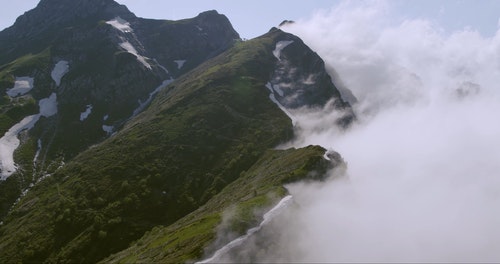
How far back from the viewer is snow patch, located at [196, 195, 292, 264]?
58416 mm

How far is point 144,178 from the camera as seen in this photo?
12094cm

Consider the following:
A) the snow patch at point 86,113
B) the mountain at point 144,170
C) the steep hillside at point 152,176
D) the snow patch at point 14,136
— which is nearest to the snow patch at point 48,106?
the snow patch at point 14,136

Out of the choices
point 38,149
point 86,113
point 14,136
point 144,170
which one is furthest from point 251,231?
point 86,113

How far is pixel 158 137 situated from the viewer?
14512 centimetres

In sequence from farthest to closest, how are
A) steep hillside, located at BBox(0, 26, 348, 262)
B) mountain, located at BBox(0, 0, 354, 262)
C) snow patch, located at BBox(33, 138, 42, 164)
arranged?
snow patch, located at BBox(33, 138, 42, 164)
steep hillside, located at BBox(0, 26, 348, 262)
mountain, located at BBox(0, 0, 354, 262)

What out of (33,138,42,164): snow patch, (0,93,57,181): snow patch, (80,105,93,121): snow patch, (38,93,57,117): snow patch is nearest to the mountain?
(80,105,93,121): snow patch

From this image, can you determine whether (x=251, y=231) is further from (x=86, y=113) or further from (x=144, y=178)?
(x=86, y=113)

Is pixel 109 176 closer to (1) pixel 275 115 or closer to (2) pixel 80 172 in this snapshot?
(2) pixel 80 172

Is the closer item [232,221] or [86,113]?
[232,221]

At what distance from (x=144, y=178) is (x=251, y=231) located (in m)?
65.0

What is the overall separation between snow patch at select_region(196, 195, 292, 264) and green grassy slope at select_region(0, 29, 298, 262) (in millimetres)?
43973

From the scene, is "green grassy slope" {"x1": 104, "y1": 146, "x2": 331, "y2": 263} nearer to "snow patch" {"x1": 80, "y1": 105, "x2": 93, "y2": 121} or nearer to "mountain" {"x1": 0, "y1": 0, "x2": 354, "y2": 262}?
"mountain" {"x1": 0, "y1": 0, "x2": 354, "y2": 262}

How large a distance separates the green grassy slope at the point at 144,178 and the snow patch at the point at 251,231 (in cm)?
4397

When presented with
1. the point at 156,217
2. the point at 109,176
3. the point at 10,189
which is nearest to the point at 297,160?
the point at 156,217
